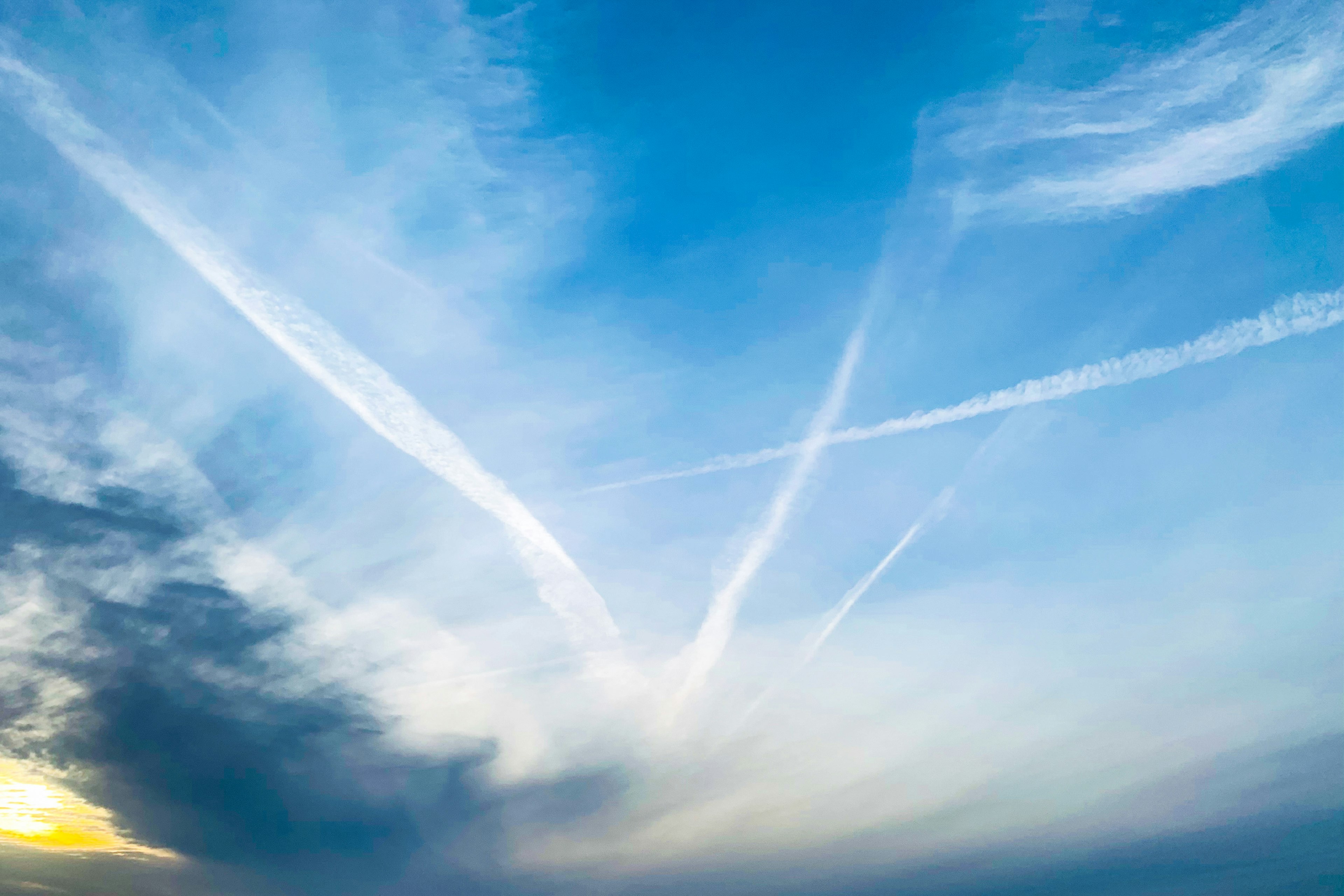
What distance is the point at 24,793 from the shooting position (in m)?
57.5

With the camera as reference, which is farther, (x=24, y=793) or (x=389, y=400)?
(x=24, y=793)

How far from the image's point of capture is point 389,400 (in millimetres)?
29547

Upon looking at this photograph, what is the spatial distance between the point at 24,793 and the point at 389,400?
62.8m

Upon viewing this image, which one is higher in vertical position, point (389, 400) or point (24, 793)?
point (389, 400)
